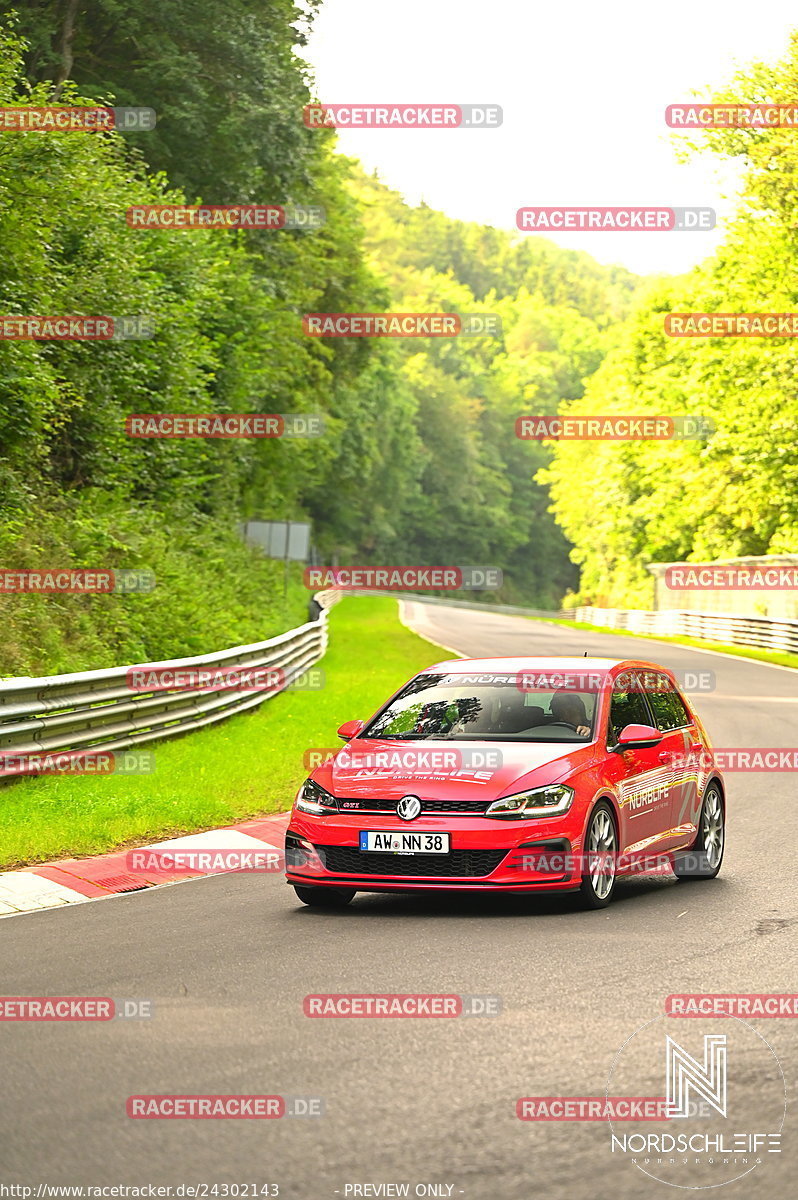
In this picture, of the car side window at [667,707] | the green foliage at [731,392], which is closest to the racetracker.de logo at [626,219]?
the green foliage at [731,392]

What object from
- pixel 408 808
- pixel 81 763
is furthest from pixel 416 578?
pixel 408 808

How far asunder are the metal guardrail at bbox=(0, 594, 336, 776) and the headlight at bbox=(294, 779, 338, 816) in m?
3.90

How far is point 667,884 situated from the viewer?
11.2 m

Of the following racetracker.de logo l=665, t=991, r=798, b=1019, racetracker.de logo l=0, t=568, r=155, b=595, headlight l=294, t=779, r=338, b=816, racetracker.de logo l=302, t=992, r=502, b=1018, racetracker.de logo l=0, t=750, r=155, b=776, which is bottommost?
racetracker.de logo l=0, t=750, r=155, b=776

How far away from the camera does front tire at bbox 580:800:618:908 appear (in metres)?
Answer: 9.61

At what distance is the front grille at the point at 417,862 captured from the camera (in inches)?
367

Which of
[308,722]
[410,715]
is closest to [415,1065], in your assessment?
[410,715]

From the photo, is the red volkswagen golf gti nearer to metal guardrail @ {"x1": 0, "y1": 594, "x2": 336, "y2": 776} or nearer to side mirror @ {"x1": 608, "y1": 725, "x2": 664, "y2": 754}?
side mirror @ {"x1": 608, "y1": 725, "x2": 664, "y2": 754}

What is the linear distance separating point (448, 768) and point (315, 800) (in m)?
0.86

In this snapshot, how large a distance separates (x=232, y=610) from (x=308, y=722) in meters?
10.1

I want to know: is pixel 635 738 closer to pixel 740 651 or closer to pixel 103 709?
pixel 103 709

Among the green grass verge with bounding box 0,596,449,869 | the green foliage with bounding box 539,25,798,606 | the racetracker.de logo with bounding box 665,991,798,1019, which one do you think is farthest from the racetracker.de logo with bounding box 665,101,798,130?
the racetracker.de logo with bounding box 665,991,798,1019

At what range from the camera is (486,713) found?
10.6 metres

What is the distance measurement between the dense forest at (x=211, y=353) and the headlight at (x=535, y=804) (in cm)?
808
